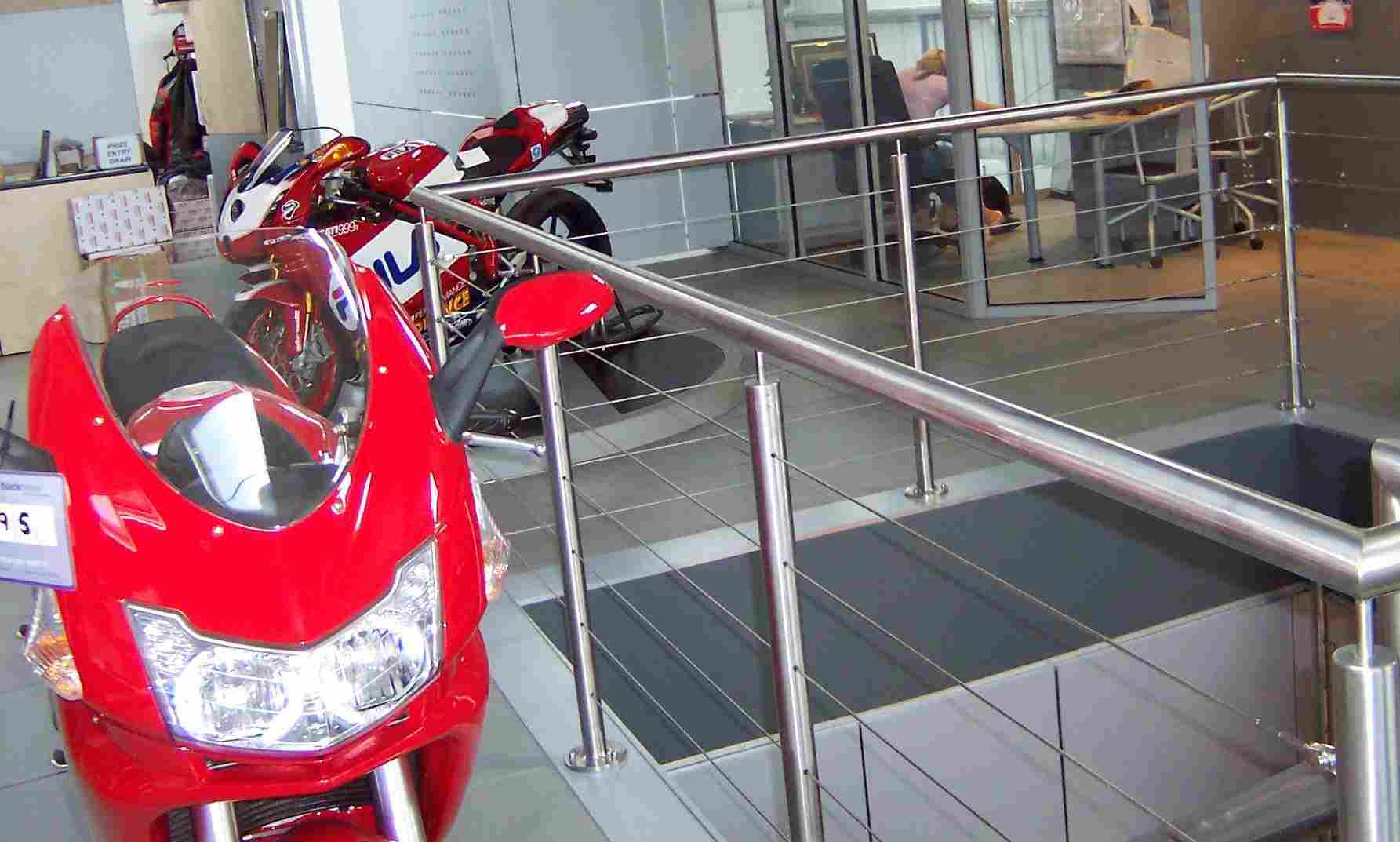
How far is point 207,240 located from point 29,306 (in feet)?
4.63

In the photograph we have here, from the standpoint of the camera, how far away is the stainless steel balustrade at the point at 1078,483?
88 cm

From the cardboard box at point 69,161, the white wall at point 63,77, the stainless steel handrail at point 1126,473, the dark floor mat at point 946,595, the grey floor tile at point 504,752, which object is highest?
the white wall at point 63,77

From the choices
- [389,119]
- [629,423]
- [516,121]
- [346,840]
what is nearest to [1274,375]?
[629,423]

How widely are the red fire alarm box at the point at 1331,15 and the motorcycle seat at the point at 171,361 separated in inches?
249

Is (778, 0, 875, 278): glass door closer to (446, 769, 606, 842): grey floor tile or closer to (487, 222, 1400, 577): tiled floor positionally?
(487, 222, 1400, 577): tiled floor

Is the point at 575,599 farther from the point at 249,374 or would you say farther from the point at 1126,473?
the point at 1126,473

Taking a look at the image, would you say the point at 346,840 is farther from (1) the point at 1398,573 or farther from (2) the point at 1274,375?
(2) the point at 1274,375

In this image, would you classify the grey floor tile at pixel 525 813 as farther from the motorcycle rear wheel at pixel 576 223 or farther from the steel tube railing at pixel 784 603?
the motorcycle rear wheel at pixel 576 223

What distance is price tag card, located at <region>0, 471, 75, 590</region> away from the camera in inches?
50.7

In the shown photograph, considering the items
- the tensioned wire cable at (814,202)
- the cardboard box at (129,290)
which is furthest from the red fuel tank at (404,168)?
the cardboard box at (129,290)

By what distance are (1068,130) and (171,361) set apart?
4.59 m

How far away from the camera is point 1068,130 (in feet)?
18.5

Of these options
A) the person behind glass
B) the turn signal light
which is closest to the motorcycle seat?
the turn signal light

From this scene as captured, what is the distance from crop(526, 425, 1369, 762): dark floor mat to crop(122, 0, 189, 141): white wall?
7.72m
